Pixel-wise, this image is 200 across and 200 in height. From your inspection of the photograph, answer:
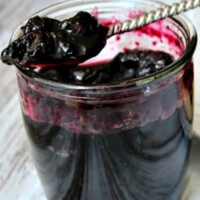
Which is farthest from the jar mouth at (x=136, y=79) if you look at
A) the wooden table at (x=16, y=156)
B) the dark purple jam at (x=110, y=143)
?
the wooden table at (x=16, y=156)

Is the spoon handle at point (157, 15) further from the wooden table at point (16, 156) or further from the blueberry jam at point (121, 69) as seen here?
the wooden table at point (16, 156)

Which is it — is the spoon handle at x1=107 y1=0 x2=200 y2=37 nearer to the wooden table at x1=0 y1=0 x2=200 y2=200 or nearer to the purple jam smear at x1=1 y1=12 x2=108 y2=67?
the purple jam smear at x1=1 y1=12 x2=108 y2=67

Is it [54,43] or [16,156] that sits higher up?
[54,43]

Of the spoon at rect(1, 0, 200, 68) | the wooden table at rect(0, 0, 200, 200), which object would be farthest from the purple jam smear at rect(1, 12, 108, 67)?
the wooden table at rect(0, 0, 200, 200)

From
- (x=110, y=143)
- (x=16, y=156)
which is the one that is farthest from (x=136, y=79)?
(x=16, y=156)

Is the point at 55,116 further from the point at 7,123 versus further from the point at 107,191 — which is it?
the point at 7,123

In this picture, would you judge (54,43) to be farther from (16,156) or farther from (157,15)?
(16,156)
